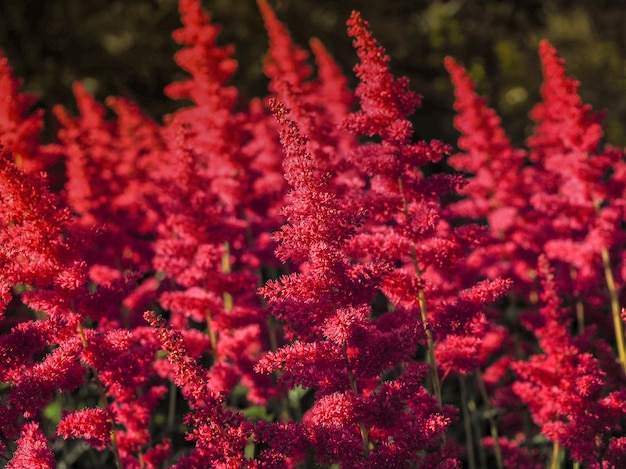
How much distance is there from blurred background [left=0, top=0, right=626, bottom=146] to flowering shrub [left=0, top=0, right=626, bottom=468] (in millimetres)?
9613

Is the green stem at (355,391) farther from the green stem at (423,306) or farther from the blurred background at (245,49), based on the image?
the blurred background at (245,49)

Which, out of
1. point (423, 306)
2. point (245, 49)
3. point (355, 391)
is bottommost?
point (355, 391)

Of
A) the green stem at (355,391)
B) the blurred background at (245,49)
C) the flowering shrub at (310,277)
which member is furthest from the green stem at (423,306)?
the blurred background at (245,49)

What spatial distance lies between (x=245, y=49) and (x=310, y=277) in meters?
16.9

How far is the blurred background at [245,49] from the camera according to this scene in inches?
732

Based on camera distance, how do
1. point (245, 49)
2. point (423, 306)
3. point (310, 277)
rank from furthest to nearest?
point (245, 49) → point (423, 306) → point (310, 277)

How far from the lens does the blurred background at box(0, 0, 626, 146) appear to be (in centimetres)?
1859

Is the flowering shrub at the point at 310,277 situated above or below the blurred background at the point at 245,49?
below

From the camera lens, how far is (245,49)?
65.8 ft

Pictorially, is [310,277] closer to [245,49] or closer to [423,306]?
[423,306]

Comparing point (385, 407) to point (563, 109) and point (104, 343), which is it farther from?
point (563, 109)

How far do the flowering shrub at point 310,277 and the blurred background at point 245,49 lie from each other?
9.61m

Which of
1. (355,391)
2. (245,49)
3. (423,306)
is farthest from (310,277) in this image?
(245,49)

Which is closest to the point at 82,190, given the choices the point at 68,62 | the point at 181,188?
the point at 181,188
